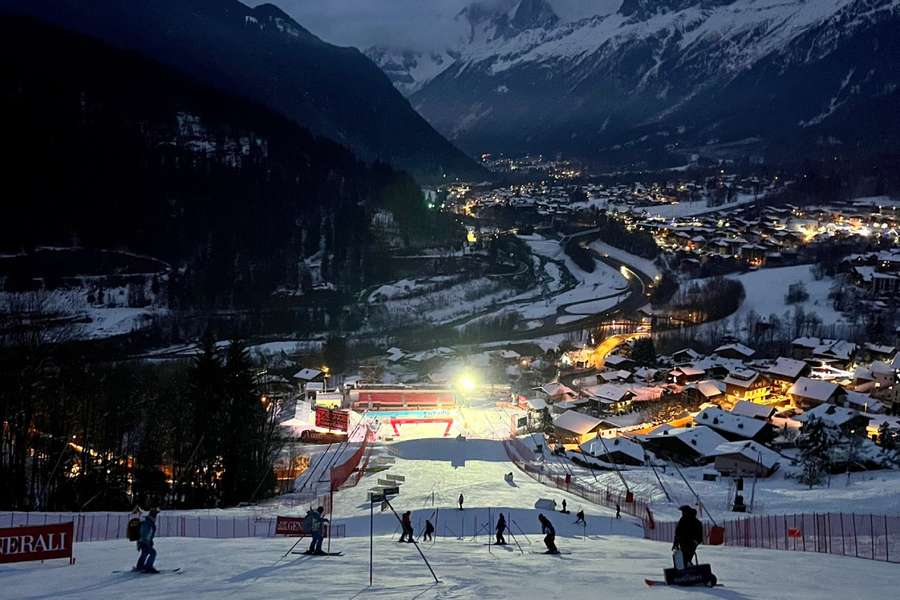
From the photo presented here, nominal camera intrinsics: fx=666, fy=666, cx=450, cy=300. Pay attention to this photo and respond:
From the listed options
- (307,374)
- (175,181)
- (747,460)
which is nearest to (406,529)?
(747,460)

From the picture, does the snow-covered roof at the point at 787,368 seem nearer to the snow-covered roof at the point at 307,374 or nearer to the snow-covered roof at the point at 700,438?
the snow-covered roof at the point at 700,438

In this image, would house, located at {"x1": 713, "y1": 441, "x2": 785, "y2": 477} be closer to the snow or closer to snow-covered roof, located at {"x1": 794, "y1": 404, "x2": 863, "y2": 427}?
snow-covered roof, located at {"x1": 794, "y1": 404, "x2": 863, "y2": 427}

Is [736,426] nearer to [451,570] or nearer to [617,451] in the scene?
[617,451]

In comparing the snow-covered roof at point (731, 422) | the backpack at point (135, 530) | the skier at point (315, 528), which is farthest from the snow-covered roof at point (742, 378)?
the backpack at point (135, 530)

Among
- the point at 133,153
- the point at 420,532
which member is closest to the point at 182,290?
the point at 133,153

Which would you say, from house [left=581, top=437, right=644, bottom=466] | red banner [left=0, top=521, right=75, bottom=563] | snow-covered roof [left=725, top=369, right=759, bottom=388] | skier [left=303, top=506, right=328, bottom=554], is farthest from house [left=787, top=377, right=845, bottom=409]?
red banner [left=0, top=521, right=75, bottom=563]

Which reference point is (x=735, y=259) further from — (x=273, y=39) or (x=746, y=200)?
(x=273, y=39)

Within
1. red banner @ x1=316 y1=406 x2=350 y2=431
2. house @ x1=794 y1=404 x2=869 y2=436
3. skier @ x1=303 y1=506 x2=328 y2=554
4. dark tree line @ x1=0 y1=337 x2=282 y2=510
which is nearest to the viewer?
skier @ x1=303 y1=506 x2=328 y2=554
